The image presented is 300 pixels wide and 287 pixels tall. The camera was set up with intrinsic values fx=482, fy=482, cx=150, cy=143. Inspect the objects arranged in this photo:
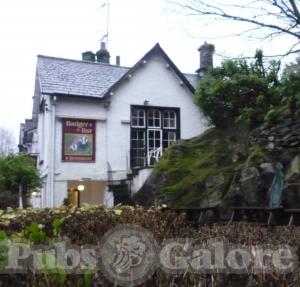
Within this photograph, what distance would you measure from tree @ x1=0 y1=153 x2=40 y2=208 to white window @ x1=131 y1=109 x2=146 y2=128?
196 inches

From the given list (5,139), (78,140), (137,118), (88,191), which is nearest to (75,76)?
(78,140)

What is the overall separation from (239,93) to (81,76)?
29.8 feet

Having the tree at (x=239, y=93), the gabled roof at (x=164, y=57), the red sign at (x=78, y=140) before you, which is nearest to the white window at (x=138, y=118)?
the gabled roof at (x=164, y=57)

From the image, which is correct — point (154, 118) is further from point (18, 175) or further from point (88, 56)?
point (18, 175)

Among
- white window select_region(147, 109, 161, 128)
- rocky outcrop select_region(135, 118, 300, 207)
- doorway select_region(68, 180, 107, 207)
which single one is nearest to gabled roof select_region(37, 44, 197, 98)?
white window select_region(147, 109, 161, 128)

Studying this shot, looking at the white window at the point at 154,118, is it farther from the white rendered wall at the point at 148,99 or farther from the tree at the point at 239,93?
the tree at the point at 239,93

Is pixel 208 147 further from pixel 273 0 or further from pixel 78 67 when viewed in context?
pixel 78 67

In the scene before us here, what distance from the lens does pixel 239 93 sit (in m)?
15.8

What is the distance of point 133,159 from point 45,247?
1823 centimetres

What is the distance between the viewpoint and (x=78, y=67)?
75.8ft

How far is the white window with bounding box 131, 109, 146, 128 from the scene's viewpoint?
22.4 m

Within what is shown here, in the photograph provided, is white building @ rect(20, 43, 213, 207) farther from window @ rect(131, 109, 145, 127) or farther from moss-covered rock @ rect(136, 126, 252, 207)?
moss-covered rock @ rect(136, 126, 252, 207)

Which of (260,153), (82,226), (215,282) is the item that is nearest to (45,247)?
(215,282)

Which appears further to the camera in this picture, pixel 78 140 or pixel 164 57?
pixel 164 57
